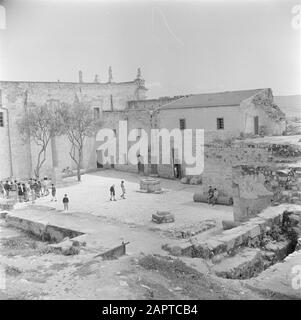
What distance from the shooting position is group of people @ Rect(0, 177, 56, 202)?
77.2 ft

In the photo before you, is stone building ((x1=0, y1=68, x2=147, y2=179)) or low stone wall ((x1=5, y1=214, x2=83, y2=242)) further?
stone building ((x1=0, y1=68, x2=147, y2=179))

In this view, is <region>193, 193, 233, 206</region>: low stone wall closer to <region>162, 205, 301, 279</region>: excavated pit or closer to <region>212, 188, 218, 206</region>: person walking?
<region>212, 188, 218, 206</region>: person walking

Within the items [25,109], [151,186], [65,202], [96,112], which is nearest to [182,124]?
[151,186]

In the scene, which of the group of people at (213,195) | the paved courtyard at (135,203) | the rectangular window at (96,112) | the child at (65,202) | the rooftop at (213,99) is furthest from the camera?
the rectangular window at (96,112)

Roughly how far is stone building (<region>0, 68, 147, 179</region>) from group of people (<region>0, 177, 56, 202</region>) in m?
4.78

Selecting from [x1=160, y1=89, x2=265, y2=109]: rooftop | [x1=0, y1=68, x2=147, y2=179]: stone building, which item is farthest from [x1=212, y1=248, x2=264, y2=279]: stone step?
[x1=0, y1=68, x2=147, y2=179]: stone building

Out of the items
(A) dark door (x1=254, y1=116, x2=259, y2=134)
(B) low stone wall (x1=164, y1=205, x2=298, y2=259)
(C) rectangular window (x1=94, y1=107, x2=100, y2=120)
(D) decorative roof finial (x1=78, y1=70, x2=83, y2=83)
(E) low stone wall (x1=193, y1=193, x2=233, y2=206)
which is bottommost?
(E) low stone wall (x1=193, y1=193, x2=233, y2=206)

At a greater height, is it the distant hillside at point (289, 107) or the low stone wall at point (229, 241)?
the distant hillside at point (289, 107)

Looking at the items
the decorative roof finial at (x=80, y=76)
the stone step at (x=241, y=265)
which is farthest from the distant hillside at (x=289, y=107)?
the stone step at (x=241, y=265)

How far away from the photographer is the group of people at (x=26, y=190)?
77.2 ft

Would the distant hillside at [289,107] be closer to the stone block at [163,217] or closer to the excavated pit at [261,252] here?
the stone block at [163,217]

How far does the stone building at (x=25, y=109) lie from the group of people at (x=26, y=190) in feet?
15.7
